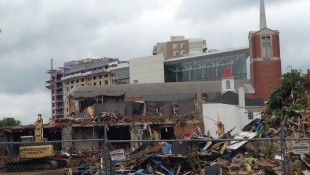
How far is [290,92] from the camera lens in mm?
27422

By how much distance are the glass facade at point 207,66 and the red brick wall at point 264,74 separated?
24.2 meters

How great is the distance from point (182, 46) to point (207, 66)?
95.9 feet

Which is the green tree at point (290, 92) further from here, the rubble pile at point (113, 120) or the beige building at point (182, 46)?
the beige building at point (182, 46)

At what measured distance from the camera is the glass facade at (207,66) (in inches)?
4400

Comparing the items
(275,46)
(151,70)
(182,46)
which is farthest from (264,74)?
(182,46)

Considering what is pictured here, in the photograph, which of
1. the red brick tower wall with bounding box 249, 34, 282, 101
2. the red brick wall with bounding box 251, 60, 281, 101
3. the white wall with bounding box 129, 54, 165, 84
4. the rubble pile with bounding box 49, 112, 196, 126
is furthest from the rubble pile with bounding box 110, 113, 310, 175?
the white wall with bounding box 129, 54, 165, 84

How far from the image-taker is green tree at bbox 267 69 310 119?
26.6m

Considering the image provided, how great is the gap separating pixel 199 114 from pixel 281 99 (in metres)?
24.3

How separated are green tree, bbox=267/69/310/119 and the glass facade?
81.8 m

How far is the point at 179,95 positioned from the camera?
8106 cm

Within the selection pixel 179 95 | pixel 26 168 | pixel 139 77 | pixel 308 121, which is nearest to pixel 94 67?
pixel 139 77

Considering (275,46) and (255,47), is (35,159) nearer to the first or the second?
(255,47)

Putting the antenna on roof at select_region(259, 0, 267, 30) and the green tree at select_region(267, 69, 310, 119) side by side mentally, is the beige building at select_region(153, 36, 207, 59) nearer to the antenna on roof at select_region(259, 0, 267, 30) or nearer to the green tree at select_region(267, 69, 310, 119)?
the antenna on roof at select_region(259, 0, 267, 30)

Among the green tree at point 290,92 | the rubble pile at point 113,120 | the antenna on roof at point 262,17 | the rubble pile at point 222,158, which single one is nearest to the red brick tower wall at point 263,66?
the antenna on roof at point 262,17
